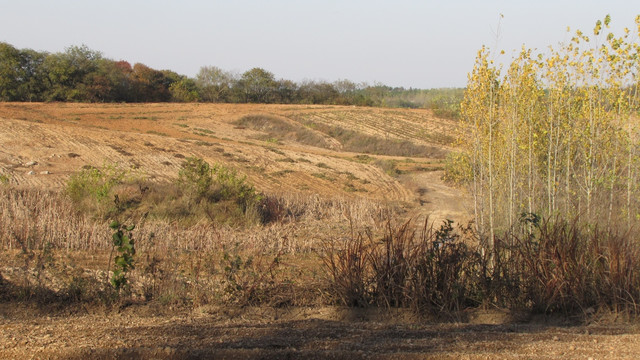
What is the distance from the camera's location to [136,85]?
5259 cm

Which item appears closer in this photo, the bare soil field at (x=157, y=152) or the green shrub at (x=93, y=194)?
the green shrub at (x=93, y=194)

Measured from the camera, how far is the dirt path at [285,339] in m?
4.98

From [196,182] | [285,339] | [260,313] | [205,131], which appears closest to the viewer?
[285,339]

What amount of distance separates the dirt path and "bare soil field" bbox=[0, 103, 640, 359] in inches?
0.5

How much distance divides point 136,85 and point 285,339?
5096 cm

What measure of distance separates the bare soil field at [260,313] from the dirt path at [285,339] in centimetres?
1

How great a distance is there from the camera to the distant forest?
4462 centimetres

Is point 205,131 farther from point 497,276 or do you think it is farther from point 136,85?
point 497,276

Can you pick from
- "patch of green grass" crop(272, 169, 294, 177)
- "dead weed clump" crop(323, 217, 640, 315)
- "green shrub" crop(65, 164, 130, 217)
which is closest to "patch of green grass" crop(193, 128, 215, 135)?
"patch of green grass" crop(272, 169, 294, 177)

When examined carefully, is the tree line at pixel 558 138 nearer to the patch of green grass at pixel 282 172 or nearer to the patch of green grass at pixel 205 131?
the patch of green grass at pixel 282 172

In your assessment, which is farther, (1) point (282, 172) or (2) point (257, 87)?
(2) point (257, 87)

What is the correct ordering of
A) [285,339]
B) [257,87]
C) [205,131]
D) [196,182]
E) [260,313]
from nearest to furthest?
[285,339], [260,313], [196,182], [205,131], [257,87]

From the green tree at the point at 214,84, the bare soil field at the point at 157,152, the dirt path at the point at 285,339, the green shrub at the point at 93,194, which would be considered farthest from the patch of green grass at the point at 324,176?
the green tree at the point at 214,84

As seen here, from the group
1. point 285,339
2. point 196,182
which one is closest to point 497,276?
point 285,339
